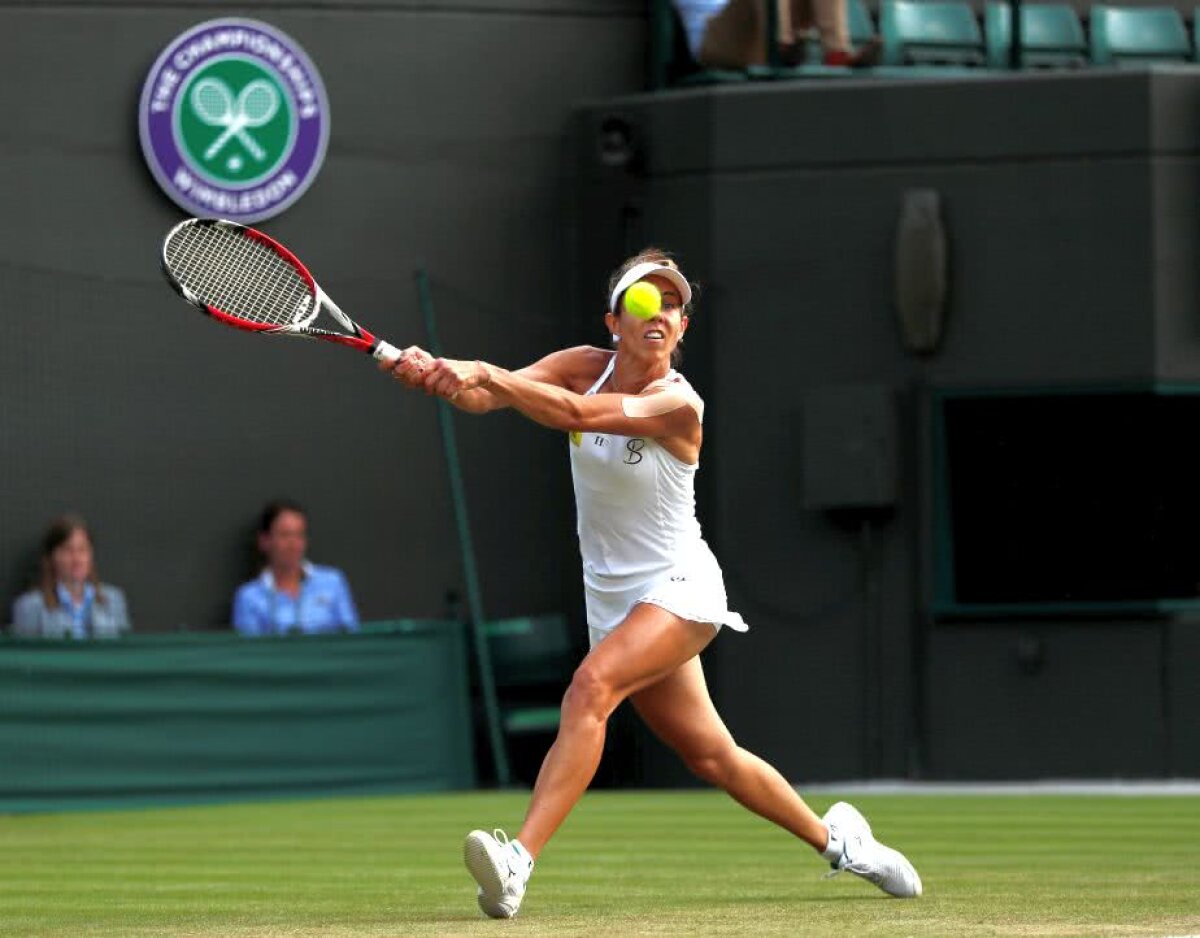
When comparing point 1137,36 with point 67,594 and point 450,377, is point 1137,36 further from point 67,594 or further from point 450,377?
point 450,377

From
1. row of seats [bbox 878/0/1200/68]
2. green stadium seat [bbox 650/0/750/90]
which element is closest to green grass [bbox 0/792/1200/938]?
green stadium seat [bbox 650/0/750/90]

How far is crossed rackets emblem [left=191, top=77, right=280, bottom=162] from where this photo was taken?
16641 millimetres

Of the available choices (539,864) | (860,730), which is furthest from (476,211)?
(539,864)

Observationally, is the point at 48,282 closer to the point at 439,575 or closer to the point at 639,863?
the point at 439,575

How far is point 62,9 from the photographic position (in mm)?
16469

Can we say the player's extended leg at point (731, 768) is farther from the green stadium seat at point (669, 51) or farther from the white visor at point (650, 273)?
the green stadium seat at point (669, 51)

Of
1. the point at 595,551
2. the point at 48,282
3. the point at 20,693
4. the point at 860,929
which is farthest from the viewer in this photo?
the point at 48,282

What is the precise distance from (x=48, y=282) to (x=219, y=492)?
1.85 metres

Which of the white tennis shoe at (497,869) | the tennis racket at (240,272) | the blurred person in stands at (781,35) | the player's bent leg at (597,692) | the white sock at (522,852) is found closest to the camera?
the white tennis shoe at (497,869)

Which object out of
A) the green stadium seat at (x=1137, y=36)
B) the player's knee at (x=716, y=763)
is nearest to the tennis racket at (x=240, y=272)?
the player's knee at (x=716, y=763)

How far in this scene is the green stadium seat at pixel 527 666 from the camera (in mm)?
16234

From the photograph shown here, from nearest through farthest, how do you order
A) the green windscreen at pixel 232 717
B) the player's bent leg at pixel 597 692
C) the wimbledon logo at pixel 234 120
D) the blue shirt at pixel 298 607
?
1. the player's bent leg at pixel 597 692
2. the green windscreen at pixel 232 717
3. the blue shirt at pixel 298 607
4. the wimbledon logo at pixel 234 120

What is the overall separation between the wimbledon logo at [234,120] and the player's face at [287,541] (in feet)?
6.46

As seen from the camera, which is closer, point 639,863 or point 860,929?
point 860,929
